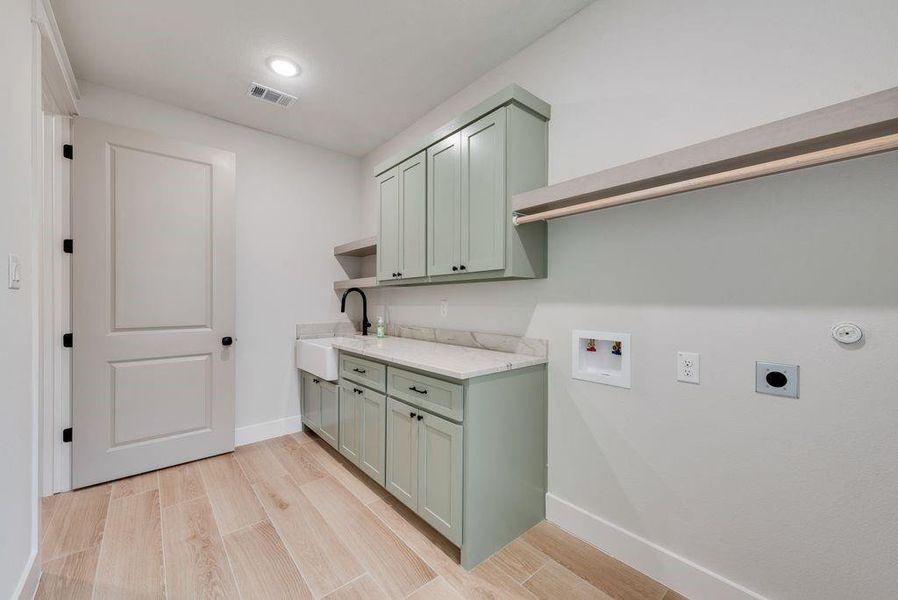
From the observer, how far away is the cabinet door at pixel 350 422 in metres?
2.42

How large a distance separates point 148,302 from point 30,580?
5.30ft

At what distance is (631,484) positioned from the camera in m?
1.69

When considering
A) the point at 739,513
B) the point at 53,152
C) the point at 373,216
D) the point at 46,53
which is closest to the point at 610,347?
the point at 739,513

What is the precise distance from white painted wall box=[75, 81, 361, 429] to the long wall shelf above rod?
99.7 inches

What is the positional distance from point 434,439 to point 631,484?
94cm

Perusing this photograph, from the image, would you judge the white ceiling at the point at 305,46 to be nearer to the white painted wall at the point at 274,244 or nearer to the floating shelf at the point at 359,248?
the white painted wall at the point at 274,244

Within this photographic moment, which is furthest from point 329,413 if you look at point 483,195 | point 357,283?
point 483,195

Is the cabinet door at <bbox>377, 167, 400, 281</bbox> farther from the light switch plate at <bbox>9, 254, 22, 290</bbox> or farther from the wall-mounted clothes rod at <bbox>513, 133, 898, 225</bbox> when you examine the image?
the light switch plate at <bbox>9, 254, 22, 290</bbox>

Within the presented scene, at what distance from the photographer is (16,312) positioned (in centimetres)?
135

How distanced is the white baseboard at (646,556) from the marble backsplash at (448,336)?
32.6 inches

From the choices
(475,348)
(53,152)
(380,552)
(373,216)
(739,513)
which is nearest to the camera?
(739,513)

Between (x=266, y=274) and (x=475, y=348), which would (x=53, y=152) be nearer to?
(x=266, y=274)

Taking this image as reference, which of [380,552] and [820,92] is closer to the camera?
[820,92]

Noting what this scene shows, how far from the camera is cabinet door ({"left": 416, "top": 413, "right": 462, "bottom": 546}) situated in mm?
1675
